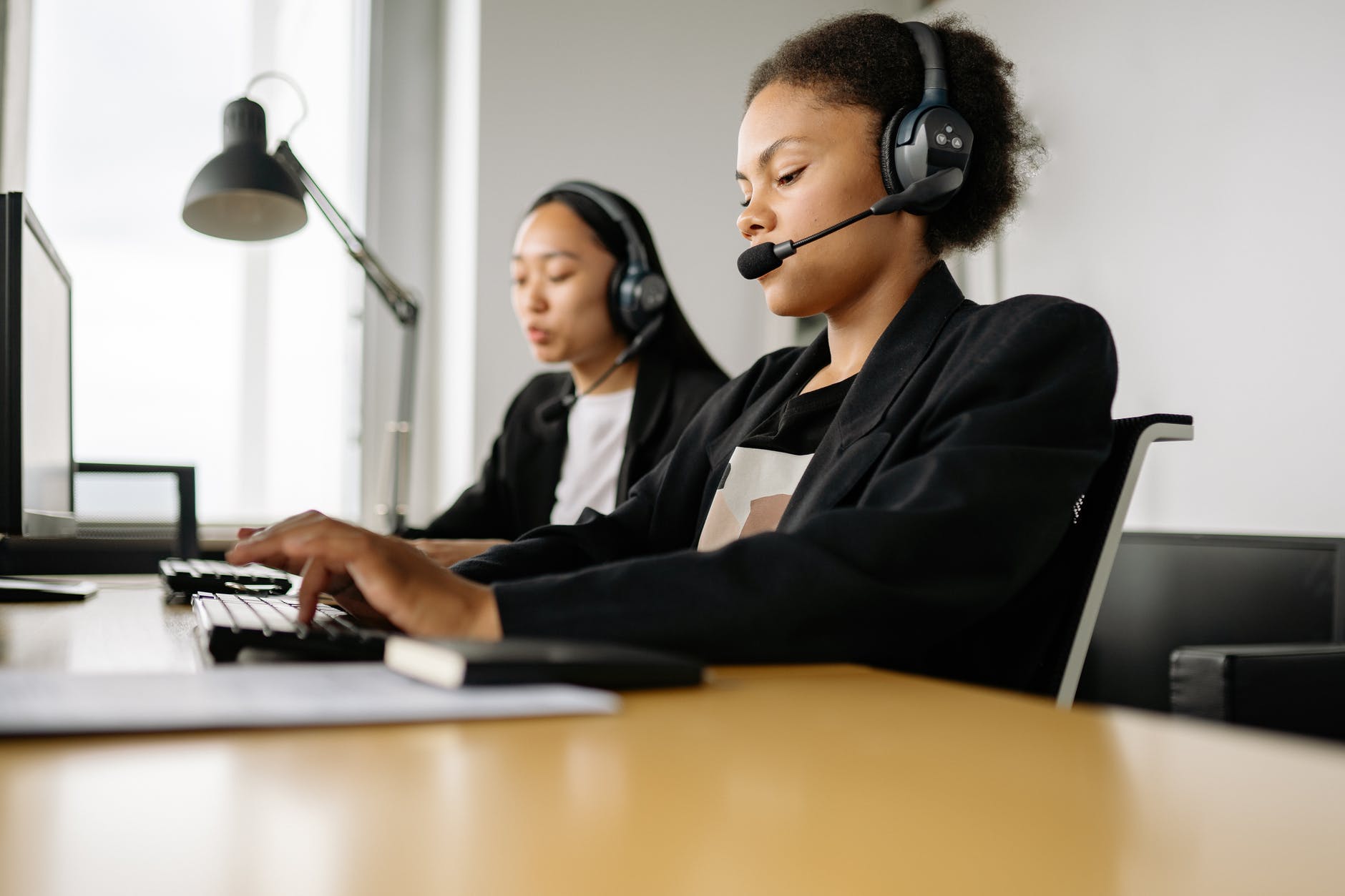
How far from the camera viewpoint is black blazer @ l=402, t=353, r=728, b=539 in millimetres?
1951

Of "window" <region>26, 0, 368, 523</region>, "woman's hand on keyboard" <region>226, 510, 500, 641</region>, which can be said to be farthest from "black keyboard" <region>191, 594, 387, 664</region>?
"window" <region>26, 0, 368, 523</region>

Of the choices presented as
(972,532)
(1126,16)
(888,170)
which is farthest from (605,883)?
(1126,16)

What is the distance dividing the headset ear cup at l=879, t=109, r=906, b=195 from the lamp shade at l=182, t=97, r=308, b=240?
44.1 inches

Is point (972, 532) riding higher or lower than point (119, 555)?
higher

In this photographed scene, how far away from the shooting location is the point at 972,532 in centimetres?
69

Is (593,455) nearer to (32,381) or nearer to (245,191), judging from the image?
(245,191)

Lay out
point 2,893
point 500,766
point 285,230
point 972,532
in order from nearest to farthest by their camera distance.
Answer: point 2,893 → point 500,766 → point 972,532 → point 285,230

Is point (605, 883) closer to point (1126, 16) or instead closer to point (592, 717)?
point (592, 717)

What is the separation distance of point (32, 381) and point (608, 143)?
1.88m

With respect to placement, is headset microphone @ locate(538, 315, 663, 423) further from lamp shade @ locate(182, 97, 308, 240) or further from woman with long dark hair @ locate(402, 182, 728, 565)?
lamp shade @ locate(182, 97, 308, 240)

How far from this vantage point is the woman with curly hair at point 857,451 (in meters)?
0.62

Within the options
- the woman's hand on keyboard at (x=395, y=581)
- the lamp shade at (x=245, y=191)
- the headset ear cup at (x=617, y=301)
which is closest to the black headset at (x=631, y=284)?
the headset ear cup at (x=617, y=301)

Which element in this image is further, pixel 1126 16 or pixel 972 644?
pixel 1126 16

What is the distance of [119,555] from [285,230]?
843 millimetres
